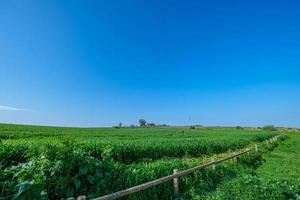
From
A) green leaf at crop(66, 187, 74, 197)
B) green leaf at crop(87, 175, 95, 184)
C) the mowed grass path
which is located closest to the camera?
green leaf at crop(66, 187, 74, 197)

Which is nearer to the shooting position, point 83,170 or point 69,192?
point 69,192

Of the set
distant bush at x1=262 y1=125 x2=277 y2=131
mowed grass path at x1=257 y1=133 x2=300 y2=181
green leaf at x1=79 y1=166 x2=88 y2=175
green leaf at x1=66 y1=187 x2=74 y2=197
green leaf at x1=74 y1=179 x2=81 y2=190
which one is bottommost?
mowed grass path at x1=257 y1=133 x2=300 y2=181

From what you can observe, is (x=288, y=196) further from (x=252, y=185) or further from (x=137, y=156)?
(x=137, y=156)

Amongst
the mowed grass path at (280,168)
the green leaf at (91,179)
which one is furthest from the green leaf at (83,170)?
the mowed grass path at (280,168)

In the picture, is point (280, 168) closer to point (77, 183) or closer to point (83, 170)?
point (83, 170)

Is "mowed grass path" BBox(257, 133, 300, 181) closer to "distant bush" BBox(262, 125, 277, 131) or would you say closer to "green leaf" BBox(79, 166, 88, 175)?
"green leaf" BBox(79, 166, 88, 175)

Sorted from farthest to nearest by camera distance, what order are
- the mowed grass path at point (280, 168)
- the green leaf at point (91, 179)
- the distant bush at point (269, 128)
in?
the distant bush at point (269, 128), the mowed grass path at point (280, 168), the green leaf at point (91, 179)

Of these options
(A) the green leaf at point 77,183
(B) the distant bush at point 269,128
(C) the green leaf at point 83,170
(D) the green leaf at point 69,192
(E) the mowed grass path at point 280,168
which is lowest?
(E) the mowed grass path at point 280,168

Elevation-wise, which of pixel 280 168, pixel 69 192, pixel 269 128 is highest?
pixel 269 128

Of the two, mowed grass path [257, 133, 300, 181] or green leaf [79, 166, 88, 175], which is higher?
green leaf [79, 166, 88, 175]

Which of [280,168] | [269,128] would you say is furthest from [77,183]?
[269,128]

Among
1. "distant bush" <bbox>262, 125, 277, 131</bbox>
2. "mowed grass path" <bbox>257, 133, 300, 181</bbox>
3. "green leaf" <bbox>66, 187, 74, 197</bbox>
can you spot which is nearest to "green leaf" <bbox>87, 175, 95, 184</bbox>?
"green leaf" <bbox>66, 187, 74, 197</bbox>

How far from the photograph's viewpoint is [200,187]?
9117 millimetres

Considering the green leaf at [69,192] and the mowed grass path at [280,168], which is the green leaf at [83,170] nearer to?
the green leaf at [69,192]
